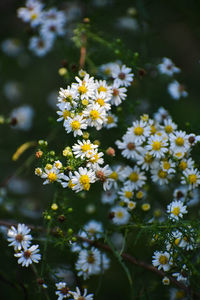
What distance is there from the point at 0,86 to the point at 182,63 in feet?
8.12

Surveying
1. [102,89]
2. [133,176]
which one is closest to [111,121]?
[102,89]

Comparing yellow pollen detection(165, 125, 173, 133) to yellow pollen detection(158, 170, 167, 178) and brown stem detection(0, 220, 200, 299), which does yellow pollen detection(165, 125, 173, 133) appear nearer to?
yellow pollen detection(158, 170, 167, 178)

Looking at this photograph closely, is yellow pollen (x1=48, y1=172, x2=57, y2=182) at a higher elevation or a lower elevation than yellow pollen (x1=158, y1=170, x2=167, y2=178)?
lower

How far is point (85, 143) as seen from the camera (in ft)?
7.27

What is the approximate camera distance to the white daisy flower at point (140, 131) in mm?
2459

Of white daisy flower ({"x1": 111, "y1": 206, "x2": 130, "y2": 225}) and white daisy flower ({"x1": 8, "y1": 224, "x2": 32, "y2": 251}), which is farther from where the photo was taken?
white daisy flower ({"x1": 111, "y1": 206, "x2": 130, "y2": 225})

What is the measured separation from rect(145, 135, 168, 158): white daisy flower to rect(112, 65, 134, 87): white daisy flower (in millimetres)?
465

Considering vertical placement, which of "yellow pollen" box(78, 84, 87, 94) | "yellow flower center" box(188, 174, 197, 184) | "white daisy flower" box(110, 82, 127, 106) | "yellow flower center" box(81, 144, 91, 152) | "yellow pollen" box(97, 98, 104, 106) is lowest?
"yellow flower center" box(188, 174, 197, 184)

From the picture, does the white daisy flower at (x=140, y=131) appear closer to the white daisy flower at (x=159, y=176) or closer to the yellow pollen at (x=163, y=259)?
the white daisy flower at (x=159, y=176)

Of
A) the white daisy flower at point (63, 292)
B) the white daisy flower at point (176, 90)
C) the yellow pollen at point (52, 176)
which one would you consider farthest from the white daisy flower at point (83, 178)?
the white daisy flower at point (176, 90)

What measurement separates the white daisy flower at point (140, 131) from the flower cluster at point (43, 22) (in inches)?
56.9

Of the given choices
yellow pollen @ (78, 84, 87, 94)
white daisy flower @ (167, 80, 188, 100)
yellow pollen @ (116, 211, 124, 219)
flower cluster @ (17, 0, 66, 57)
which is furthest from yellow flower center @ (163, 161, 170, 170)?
flower cluster @ (17, 0, 66, 57)

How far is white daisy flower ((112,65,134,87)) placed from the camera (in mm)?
2576

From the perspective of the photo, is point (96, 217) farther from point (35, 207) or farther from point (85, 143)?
point (85, 143)
